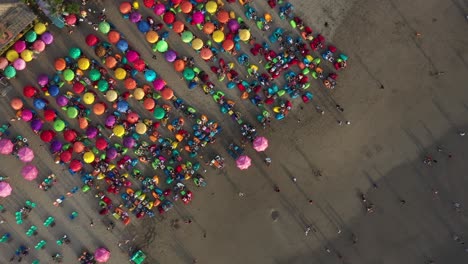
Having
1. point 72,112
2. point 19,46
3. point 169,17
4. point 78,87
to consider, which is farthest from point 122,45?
point 19,46

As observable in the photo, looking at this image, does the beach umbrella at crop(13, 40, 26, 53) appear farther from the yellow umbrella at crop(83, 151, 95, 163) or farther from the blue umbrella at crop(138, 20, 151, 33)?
the yellow umbrella at crop(83, 151, 95, 163)

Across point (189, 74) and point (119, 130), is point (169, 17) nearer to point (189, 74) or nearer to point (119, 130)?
point (189, 74)

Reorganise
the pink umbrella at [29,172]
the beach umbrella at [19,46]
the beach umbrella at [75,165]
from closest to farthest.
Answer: the beach umbrella at [19,46] < the pink umbrella at [29,172] < the beach umbrella at [75,165]

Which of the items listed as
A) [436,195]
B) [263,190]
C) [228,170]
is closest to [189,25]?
[228,170]

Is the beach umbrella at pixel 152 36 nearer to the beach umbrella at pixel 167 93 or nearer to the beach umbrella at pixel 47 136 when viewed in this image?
the beach umbrella at pixel 167 93

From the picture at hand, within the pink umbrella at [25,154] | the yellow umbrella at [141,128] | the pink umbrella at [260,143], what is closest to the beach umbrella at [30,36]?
the pink umbrella at [25,154]

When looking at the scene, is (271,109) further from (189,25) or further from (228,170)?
(189,25)
